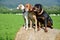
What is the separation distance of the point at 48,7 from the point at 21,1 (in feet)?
2.05

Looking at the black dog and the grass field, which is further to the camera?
the grass field

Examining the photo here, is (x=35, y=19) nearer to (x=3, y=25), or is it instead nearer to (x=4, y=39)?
(x=4, y=39)

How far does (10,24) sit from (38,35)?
2475 millimetres

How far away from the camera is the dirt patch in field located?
3.75 m

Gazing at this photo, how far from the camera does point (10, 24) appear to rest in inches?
246

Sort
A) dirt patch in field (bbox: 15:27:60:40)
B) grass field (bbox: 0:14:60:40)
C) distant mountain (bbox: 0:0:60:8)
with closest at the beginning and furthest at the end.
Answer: dirt patch in field (bbox: 15:27:60:40) < grass field (bbox: 0:14:60:40) < distant mountain (bbox: 0:0:60:8)

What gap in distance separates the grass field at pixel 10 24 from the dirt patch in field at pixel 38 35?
1.45 meters

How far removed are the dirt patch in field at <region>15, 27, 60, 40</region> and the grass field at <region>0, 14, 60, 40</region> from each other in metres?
1.45

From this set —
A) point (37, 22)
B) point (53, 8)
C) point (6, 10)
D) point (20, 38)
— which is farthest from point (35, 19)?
point (6, 10)

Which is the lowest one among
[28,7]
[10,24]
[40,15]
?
[10,24]

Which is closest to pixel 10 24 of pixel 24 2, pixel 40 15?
pixel 24 2

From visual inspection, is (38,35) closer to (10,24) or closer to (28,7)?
(28,7)

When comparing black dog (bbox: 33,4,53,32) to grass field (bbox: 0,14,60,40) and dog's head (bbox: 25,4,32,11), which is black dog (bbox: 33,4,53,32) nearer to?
dog's head (bbox: 25,4,32,11)

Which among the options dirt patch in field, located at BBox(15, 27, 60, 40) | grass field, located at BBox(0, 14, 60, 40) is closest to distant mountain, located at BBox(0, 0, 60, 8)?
grass field, located at BBox(0, 14, 60, 40)
